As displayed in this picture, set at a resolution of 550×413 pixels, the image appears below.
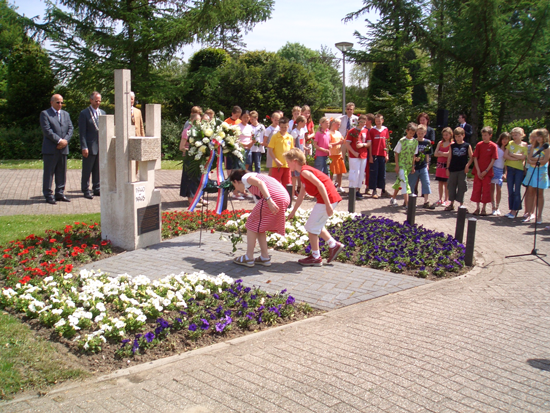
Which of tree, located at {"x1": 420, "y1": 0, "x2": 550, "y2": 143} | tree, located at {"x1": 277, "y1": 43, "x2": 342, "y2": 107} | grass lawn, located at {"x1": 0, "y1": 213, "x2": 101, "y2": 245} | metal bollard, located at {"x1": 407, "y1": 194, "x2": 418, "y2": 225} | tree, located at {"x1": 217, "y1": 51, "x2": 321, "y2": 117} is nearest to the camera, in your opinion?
grass lawn, located at {"x1": 0, "y1": 213, "x2": 101, "y2": 245}

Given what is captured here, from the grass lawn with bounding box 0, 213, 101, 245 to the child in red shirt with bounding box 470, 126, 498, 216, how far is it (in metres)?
8.43

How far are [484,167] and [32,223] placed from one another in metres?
9.73

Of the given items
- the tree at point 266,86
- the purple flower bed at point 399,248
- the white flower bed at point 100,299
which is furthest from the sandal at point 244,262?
the tree at point 266,86

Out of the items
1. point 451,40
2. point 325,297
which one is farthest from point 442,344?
point 451,40

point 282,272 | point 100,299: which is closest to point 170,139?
point 282,272

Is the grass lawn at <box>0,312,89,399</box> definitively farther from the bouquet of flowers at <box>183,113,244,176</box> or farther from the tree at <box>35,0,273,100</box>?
the tree at <box>35,0,273,100</box>

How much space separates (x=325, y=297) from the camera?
6367mm

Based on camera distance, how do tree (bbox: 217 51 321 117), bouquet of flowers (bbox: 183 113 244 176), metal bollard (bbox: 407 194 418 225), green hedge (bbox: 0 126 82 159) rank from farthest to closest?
tree (bbox: 217 51 321 117) → green hedge (bbox: 0 126 82 159) → metal bollard (bbox: 407 194 418 225) → bouquet of flowers (bbox: 183 113 244 176)

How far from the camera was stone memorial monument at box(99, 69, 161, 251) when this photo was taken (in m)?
7.98

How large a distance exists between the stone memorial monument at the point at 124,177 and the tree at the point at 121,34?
15.3 m

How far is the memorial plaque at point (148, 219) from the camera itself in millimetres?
8156

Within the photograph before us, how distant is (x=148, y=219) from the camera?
832 cm

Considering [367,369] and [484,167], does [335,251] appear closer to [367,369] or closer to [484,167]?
[367,369]

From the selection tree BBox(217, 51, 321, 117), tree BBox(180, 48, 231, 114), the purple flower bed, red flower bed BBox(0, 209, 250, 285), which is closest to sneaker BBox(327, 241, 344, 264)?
the purple flower bed
